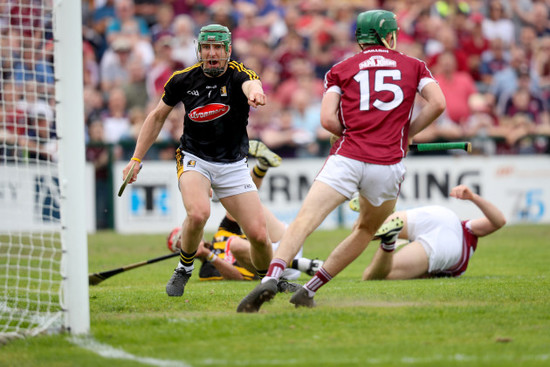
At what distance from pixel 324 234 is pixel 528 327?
336 inches

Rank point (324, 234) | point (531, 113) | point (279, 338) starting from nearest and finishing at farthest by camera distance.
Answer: point (279, 338) < point (324, 234) < point (531, 113)

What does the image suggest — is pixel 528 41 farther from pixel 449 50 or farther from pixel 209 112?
pixel 209 112

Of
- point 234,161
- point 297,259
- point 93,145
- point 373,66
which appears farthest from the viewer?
point 93,145

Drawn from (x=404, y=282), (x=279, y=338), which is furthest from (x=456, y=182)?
(x=279, y=338)

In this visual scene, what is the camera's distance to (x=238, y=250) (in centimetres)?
877

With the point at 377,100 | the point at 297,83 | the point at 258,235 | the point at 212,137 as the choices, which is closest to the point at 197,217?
the point at 258,235

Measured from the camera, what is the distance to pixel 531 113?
671 inches

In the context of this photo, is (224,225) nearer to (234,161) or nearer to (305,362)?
(234,161)

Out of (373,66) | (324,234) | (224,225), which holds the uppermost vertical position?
(373,66)

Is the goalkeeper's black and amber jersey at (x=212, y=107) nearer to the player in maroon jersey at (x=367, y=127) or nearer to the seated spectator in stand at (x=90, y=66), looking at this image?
the player in maroon jersey at (x=367, y=127)

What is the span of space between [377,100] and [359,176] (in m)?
0.56

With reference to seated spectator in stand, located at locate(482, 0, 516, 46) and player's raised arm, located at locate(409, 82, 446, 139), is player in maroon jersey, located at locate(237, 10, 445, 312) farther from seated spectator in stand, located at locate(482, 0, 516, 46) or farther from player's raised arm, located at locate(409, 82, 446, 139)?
seated spectator in stand, located at locate(482, 0, 516, 46)

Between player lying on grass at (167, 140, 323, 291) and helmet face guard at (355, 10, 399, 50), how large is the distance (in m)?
2.82

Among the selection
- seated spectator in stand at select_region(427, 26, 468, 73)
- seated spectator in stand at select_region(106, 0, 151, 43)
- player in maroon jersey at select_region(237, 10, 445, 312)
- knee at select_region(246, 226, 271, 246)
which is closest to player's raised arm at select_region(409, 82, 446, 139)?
player in maroon jersey at select_region(237, 10, 445, 312)
